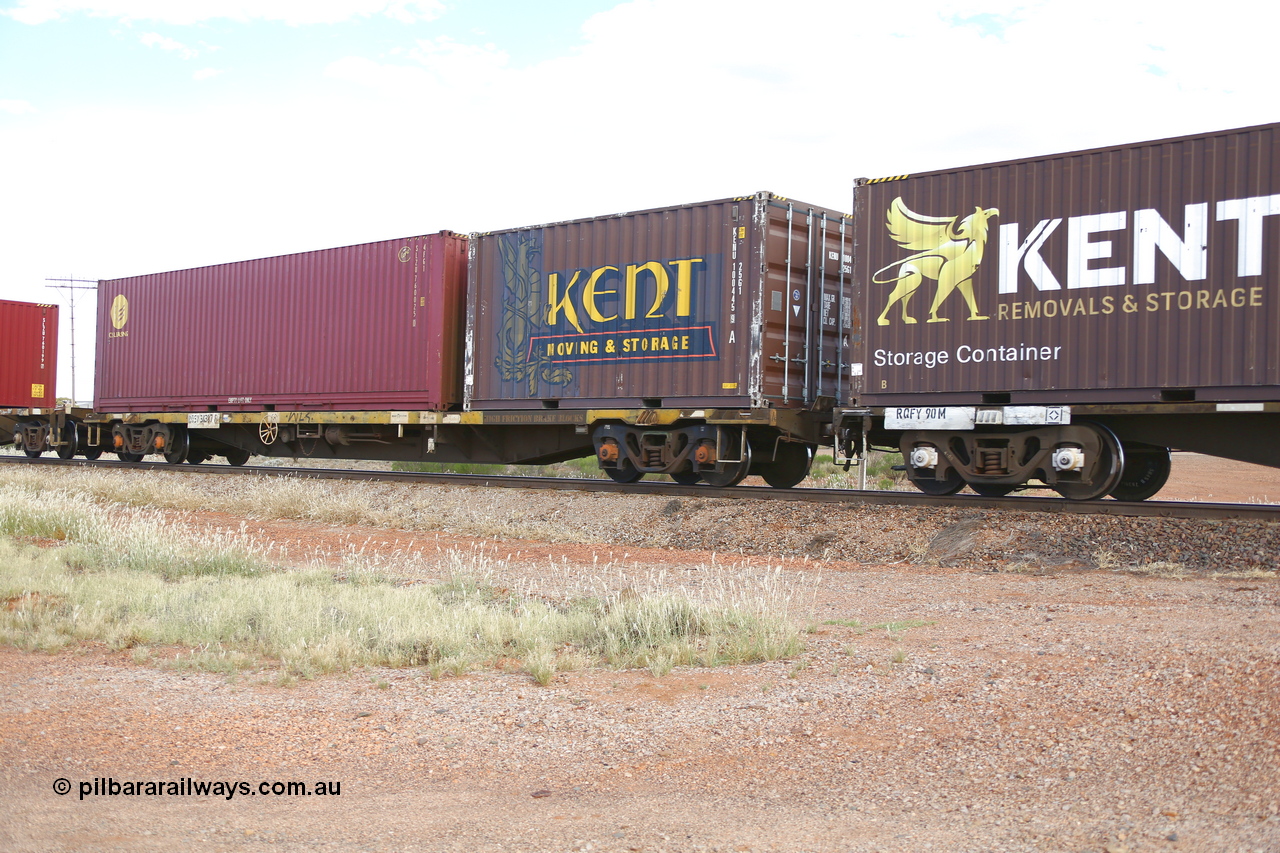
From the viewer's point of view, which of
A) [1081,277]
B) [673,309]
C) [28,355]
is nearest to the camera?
[1081,277]

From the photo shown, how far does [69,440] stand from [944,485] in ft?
65.0

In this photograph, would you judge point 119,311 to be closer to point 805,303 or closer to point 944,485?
point 805,303

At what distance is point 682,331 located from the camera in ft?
43.2

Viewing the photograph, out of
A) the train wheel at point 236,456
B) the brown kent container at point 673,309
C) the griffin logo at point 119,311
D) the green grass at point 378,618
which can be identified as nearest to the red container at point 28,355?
the griffin logo at point 119,311

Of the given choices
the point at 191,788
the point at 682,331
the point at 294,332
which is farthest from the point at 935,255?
the point at 294,332

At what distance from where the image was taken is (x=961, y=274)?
11.1 m

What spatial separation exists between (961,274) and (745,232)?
8.73 feet

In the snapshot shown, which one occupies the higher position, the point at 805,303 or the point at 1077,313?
the point at 805,303

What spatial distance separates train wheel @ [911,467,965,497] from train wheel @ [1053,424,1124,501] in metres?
1.38

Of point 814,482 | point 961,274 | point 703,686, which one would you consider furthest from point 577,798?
point 814,482

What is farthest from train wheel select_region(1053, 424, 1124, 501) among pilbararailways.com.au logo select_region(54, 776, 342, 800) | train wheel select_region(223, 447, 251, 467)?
train wheel select_region(223, 447, 251, 467)

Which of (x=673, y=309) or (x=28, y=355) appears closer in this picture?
(x=673, y=309)

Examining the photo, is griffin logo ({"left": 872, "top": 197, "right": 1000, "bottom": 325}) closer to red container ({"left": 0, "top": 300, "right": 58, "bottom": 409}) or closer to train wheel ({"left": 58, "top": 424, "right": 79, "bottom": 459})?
train wheel ({"left": 58, "top": 424, "right": 79, "bottom": 459})

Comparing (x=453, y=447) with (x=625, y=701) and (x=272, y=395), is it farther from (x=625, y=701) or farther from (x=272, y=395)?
(x=625, y=701)
